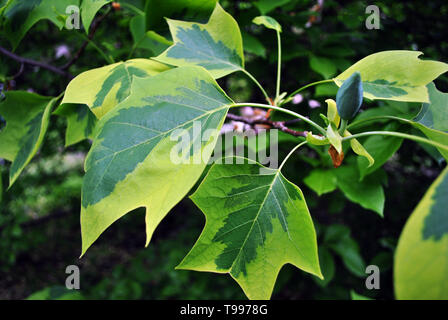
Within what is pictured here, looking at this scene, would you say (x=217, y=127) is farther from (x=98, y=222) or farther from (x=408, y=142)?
(x=408, y=142)

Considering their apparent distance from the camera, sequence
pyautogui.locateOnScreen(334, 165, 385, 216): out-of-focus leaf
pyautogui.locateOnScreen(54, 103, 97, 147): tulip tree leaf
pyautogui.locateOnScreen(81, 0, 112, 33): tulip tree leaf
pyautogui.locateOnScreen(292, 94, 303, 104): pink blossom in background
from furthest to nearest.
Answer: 1. pyautogui.locateOnScreen(292, 94, 303, 104): pink blossom in background
2. pyautogui.locateOnScreen(334, 165, 385, 216): out-of-focus leaf
3. pyautogui.locateOnScreen(54, 103, 97, 147): tulip tree leaf
4. pyautogui.locateOnScreen(81, 0, 112, 33): tulip tree leaf

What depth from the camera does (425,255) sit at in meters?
0.26

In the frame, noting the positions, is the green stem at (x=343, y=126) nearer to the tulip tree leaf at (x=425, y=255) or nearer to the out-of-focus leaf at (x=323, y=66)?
the tulip tree leaf at (x=425, y=255)

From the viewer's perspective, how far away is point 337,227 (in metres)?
1.23

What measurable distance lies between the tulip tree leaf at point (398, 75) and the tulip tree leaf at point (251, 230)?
7.8 inches

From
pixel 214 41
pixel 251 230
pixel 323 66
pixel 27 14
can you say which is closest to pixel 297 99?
pixel 323 66

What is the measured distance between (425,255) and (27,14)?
0.72 m

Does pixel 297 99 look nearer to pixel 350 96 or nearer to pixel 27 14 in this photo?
pixel 350 96

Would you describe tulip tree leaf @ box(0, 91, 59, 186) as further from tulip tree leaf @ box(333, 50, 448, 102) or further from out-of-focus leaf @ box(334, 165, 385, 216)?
out-of-focus leaf @ box(334, 165, 385, 216)

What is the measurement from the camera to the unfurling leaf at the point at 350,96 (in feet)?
1.35

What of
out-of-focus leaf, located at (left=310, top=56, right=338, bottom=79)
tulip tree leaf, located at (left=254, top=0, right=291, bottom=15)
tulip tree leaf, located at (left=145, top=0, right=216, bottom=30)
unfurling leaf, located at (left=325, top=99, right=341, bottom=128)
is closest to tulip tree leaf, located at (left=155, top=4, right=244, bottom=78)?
tulip tree leaf, located at (left=145, top=0, right=216, bottom=30)

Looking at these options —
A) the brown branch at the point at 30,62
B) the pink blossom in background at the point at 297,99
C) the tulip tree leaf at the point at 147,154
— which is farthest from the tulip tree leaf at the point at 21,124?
the pink blossom in background at the point at 297,99

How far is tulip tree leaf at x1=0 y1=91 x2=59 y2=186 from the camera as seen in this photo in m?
0.57

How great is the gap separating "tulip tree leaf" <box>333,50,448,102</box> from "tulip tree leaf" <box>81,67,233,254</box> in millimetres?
230
